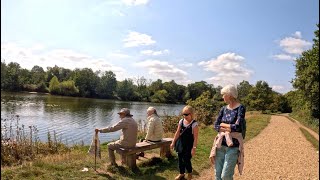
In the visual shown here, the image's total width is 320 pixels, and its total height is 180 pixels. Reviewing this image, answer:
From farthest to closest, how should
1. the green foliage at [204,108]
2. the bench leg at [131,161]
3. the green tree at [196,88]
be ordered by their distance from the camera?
the green tree at [196,88] < the green foliage at [204,108] < the bench leg at [131,161]

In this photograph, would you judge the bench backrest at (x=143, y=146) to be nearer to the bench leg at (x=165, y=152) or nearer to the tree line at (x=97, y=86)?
the bench leg at (x=165, y=152)

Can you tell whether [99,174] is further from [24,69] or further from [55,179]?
[24,69]

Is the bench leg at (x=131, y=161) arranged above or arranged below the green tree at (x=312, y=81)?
below

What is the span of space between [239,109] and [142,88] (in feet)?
377

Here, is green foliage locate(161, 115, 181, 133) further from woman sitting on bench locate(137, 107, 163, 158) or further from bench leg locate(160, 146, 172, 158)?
woman sitting on bench locate(137, 107, 163, 158)

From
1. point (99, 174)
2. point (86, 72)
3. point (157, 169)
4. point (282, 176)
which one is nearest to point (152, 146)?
point (157, 169)

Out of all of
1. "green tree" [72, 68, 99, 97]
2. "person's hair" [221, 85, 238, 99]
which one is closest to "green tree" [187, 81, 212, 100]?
"green tree" [72, 68, 99, 97]

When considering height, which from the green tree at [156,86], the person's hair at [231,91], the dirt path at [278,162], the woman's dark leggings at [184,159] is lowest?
the dirt path at [278,162]

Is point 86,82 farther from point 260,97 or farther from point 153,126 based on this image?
point 153,126

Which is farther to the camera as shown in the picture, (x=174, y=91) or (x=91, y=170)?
(x=174, y=91)

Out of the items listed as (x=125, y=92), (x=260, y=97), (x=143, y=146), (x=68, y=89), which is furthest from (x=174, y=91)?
(x=143, y=146)

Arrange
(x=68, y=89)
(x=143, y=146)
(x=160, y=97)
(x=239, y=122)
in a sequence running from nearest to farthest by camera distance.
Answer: (x=239, y=122)
(x=143, y=146)
(x=68, y=89)
(x=160, y=97)

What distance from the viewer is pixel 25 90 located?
286ft

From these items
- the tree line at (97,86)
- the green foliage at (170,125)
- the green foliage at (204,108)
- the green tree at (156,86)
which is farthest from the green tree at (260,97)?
the green tree at (156,86)
